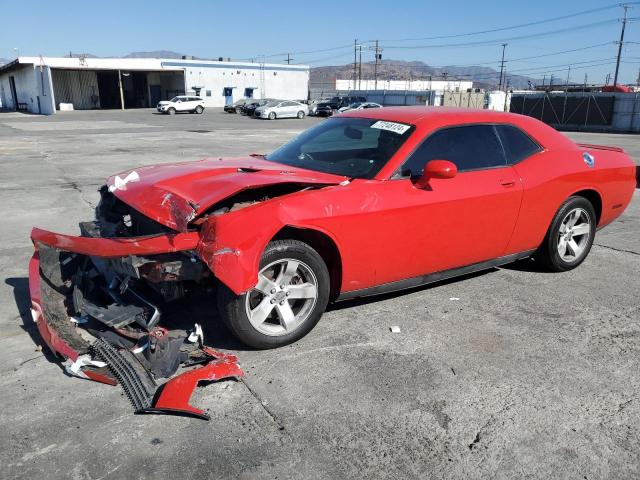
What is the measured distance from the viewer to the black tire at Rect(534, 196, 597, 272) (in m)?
4.96

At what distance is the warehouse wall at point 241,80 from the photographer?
58.1 m

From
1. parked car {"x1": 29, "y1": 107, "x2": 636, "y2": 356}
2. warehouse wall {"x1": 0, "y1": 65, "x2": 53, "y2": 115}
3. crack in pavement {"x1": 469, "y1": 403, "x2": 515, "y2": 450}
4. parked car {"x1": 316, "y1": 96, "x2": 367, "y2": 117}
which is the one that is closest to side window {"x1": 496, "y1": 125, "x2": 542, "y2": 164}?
parked car {"x1": 29, "y1": 107, "x2": 636, "y2": 356}

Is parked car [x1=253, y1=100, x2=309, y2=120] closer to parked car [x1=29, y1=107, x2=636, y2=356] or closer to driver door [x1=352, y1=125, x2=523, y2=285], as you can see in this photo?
parked car [x1=29, y1=107, x2=636, y2=356]

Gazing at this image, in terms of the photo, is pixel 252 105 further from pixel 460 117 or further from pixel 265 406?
pixel 265 406

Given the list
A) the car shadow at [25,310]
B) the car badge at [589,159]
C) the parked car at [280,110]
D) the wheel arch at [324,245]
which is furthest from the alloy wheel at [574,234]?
the parked car at [280,110]

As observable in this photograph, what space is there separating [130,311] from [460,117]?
299 cm

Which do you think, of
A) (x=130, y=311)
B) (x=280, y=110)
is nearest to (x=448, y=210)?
(x=130, y=311)

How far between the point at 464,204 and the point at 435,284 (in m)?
1.01

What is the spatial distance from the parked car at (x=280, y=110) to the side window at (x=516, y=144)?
3722cm

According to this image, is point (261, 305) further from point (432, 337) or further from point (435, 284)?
point (435, 284)

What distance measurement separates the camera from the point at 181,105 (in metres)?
46.0

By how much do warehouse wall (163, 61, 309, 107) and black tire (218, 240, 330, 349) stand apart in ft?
189

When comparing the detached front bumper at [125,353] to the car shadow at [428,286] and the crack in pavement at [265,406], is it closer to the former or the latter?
the crack in pavement at [265,406]

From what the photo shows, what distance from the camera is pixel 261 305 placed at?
11.5 feet
